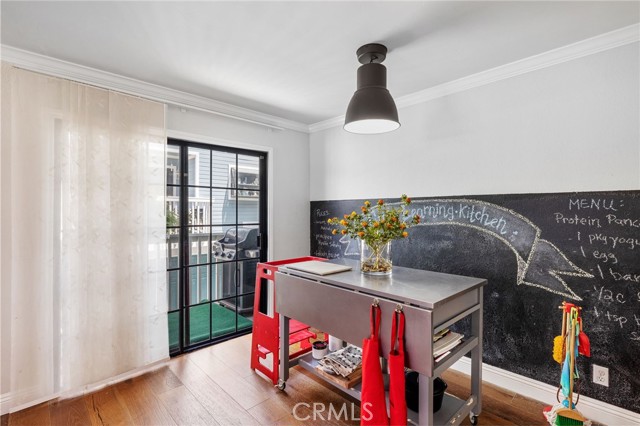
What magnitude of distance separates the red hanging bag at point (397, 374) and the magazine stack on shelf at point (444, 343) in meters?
0.21

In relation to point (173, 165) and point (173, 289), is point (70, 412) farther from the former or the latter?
point (173, 165)

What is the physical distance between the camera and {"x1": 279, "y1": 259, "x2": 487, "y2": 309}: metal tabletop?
1.56 meters

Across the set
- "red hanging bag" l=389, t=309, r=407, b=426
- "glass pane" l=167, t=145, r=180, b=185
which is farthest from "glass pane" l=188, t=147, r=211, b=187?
"red hanging bag" l=389, t=309, r=407, b=426

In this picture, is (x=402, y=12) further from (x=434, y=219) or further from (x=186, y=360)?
(x=186, y=360)

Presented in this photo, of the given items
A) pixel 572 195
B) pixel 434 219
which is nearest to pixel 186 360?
pixel 434 219

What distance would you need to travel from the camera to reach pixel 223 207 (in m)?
3.11

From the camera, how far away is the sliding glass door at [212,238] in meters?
2.81

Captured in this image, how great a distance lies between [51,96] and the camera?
6.88 feet

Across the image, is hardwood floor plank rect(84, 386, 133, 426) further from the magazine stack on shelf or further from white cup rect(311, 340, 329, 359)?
the magazine stack on shelf

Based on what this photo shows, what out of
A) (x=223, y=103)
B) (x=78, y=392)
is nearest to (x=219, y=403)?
(x=78, y=392)

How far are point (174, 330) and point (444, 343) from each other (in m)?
2.34

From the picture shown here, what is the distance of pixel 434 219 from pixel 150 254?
7.81ft

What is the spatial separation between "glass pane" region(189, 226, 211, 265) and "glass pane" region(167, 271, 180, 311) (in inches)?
6.8

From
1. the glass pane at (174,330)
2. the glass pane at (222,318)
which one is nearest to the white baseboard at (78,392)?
the glass pane at (174,330)
